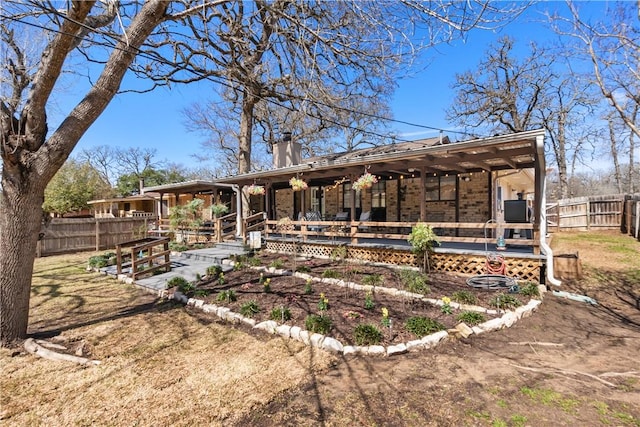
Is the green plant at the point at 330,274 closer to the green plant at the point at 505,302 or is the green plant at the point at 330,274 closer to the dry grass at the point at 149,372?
the dry grass at the point at 149,372

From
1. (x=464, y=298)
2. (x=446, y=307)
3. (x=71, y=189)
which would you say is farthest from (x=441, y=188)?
(x=71, y=189)

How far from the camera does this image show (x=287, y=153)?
1423 centimetres

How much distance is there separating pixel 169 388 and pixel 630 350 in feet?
18.2

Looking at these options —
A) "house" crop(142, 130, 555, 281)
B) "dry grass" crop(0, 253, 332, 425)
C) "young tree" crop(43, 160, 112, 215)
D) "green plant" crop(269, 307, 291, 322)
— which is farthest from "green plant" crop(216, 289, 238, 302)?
"young tree" crop(43, 160, 112, 215)

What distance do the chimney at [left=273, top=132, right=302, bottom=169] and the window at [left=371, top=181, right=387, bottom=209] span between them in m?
4.11

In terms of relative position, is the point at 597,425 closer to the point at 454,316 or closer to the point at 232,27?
the point at 454,316

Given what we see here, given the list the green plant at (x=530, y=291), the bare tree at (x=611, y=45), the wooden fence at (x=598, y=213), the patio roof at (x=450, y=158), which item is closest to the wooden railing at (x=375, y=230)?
the green plant at (x=530, y=291)

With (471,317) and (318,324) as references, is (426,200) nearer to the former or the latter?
(471,317)

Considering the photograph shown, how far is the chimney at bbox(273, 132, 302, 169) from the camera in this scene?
14.2 m

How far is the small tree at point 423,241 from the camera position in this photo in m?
7.08

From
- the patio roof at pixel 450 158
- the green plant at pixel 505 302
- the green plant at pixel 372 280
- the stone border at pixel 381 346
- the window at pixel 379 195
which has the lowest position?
the stone border at pixel 381 346

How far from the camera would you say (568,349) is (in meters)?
3.97

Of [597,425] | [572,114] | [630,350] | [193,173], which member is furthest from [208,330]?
[193,173]

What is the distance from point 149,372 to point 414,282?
4.54 m
